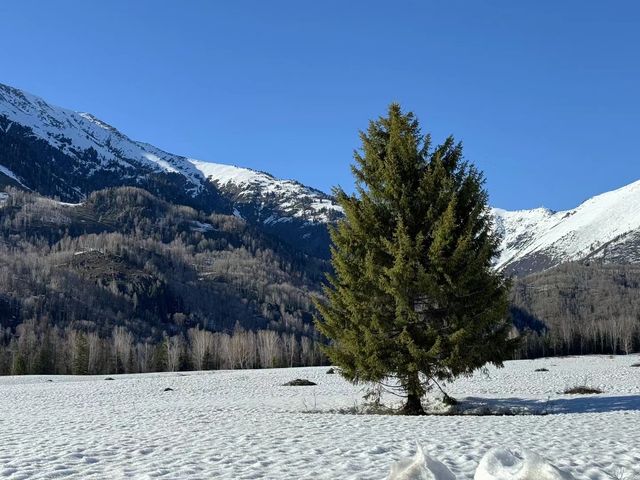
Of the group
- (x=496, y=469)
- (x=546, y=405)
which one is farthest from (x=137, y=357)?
(x=496, y=469)

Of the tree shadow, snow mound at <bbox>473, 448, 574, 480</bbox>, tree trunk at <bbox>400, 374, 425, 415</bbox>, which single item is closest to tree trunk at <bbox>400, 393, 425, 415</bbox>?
tree trunk at <bbox>400, 374, 425, 415</bbox>

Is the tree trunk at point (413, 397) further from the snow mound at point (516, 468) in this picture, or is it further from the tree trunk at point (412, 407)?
the snow mound at point (516, 468)

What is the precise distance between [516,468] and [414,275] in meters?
15.8

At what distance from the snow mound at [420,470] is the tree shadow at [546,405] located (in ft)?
57.8

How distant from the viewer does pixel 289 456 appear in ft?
34.9

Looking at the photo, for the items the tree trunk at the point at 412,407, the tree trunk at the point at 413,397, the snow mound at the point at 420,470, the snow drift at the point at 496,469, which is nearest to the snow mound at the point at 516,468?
the snow drift at the point at 496,469

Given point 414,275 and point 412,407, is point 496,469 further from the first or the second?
point 412,407

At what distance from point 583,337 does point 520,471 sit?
6760 inches

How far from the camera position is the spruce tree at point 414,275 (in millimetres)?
19984

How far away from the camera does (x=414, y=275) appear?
20.5 metres

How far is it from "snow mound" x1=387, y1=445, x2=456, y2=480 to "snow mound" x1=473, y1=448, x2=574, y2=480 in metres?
0.34

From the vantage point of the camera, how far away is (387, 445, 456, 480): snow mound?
4.87 meters

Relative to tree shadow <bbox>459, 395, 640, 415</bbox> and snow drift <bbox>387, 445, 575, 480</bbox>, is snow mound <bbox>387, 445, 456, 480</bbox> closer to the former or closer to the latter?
snow drift <bbox>387, 445, 575, 480</bbox>

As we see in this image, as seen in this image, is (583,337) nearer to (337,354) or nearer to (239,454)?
(337,354)
